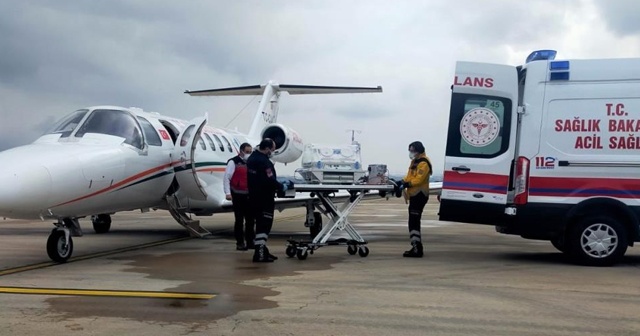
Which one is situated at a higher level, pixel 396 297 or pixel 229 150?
pixel 229 150

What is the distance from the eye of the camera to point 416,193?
31.8 feet

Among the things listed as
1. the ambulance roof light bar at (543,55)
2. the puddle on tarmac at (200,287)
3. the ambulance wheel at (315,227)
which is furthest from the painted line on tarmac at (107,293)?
the ambulance wheel at (315,227)

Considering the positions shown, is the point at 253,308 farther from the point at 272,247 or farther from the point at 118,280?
the point at 272,247

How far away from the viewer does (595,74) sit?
8953mm

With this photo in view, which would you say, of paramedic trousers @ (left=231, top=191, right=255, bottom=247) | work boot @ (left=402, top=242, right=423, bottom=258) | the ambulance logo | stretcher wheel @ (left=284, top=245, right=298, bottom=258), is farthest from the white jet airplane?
the ambulance logo

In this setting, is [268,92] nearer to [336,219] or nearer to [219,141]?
[219,141]

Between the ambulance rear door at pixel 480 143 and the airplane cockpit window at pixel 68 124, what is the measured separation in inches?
234

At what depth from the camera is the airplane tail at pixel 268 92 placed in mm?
20734

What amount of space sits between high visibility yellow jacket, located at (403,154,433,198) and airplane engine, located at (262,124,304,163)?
24.4ft

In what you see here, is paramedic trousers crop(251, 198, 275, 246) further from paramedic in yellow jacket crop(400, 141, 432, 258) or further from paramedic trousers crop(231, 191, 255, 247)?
paramedic in yellow jacket crop(400, 141, 432, 258)

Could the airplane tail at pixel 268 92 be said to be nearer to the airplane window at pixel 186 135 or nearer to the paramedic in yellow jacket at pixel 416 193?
the airplane window at pixel 186 135

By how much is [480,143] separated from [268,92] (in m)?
13.5

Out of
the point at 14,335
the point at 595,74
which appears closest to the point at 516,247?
the point at 595,74

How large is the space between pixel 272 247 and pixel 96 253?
3215mm
